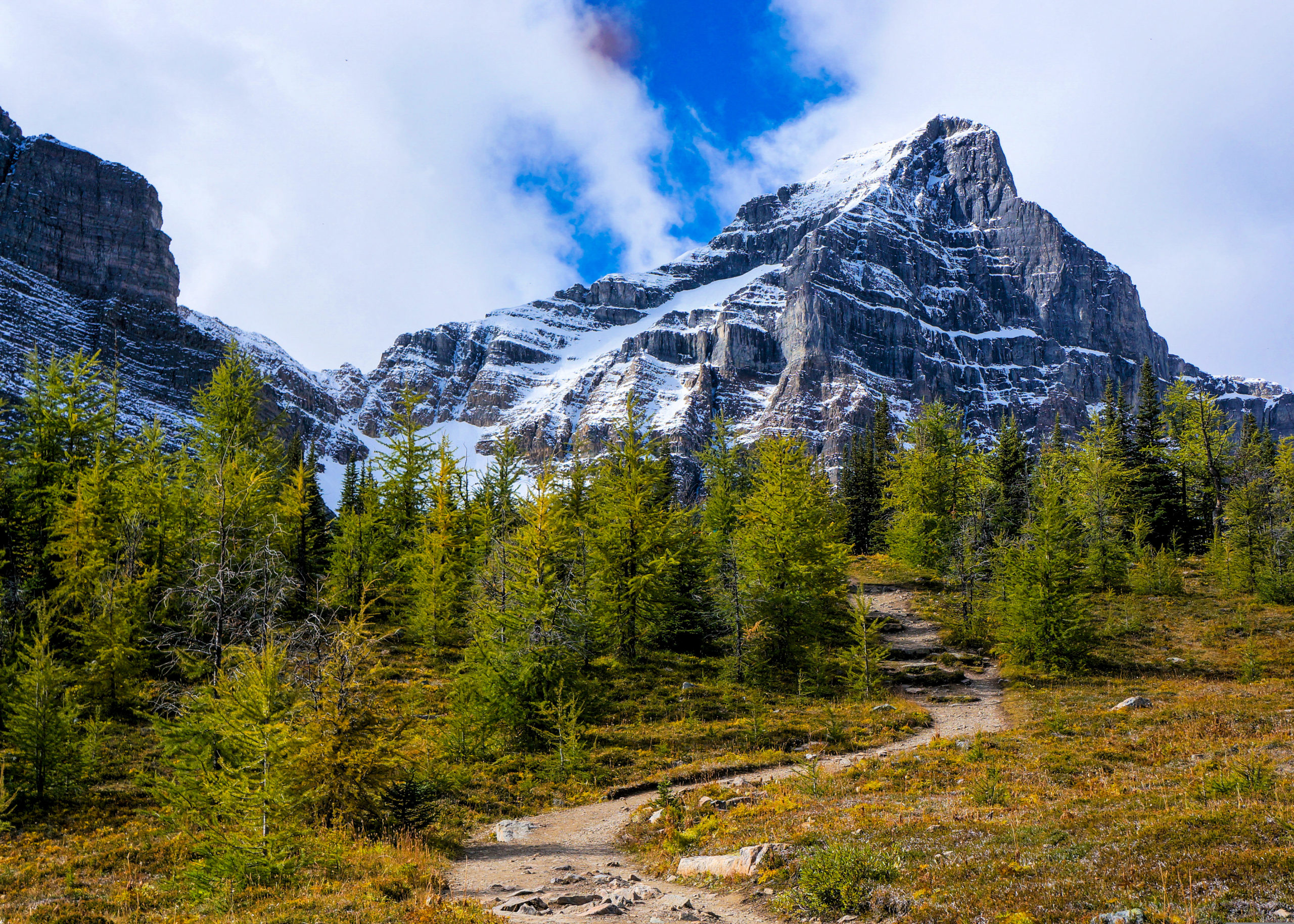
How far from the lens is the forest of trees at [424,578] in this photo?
12734 mm

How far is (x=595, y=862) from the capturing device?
11.8m

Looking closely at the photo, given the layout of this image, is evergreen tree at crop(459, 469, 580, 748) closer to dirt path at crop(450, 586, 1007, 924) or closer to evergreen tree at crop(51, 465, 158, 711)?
dirt path at crop(450, 586, 1007, 924)

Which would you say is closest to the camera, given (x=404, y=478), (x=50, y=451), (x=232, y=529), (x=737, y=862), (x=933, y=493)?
(x=737, y=862)

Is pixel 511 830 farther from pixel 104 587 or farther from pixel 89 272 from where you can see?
pixel 89 272

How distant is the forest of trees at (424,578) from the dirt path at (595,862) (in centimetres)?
245

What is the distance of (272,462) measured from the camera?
113 feet

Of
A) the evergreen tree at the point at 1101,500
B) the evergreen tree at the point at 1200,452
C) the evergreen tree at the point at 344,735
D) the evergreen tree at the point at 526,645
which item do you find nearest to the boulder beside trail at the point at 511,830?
the evergreen tree at the point at 344,735

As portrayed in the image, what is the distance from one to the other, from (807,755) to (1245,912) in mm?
13016

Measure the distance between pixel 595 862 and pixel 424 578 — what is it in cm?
1961

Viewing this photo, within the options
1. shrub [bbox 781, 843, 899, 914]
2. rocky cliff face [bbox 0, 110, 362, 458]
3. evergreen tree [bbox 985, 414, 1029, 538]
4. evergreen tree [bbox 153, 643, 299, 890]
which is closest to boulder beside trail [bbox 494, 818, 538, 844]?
evergreen tree [bbox 153, 643, 299, 890]

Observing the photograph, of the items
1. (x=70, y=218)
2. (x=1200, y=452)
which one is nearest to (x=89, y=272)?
(x=70, y=218)

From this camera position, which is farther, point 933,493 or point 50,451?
point 933,493

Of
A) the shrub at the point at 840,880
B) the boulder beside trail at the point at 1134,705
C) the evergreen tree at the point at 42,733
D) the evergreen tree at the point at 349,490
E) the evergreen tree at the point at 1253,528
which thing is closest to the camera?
the shrub at the point at 840,880

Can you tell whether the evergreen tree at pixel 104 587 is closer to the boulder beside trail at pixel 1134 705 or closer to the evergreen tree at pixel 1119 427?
the boulder beside trail at pixel 1134 705
